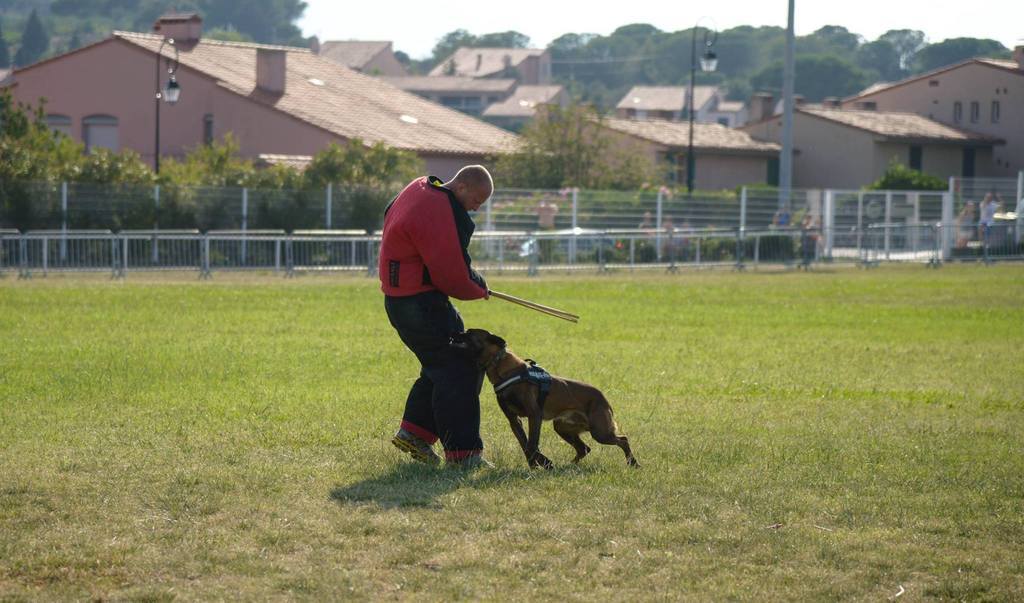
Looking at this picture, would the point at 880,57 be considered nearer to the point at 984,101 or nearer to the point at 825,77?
the point at 825,77

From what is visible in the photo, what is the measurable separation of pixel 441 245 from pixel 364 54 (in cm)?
12581

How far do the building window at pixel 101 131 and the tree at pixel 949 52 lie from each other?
383 ft

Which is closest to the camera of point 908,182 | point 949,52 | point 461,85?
point 908,182

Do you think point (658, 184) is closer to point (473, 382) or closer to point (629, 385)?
point (629, 385)

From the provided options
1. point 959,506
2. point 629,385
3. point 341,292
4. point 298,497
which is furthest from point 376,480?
point 341,292

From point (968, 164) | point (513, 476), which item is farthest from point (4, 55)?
point (513, 476)

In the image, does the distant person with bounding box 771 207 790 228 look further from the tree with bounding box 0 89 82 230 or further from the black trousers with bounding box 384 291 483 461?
the black trousers with bounding box 384 291 483 461

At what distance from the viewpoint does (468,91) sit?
133375 mm

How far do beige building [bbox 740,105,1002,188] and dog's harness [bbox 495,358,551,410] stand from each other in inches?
2057

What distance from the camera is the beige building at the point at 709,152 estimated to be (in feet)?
187

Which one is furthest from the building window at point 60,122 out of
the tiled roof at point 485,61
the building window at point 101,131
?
the tiled roof at point 485,61

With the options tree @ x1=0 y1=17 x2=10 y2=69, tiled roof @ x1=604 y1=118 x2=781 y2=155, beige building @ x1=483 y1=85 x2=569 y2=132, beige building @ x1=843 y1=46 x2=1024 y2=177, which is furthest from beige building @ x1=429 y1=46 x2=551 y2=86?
tiled roof @ x1=604 y1=118 x2=781 y2=155

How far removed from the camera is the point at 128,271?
26.2 metres

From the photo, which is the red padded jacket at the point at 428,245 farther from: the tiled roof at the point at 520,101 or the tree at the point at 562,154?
the tiled roof at the point at 520,101
